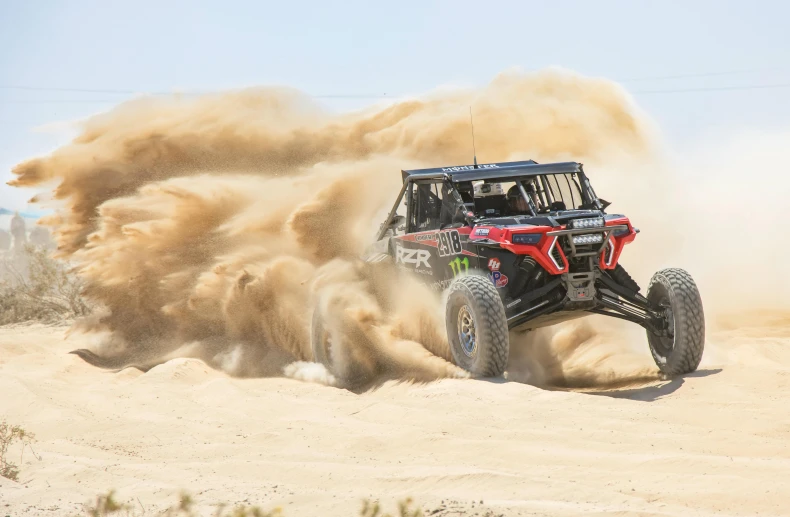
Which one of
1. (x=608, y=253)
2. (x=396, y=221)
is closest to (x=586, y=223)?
(x=608, y=253)

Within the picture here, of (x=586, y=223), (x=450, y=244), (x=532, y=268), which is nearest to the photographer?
(x=586, y=223)

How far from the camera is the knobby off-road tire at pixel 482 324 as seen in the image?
28.0 ft

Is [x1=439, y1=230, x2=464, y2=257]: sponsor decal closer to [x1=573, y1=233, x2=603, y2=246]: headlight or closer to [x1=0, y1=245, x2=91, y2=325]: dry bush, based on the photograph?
[x1=573, y1=233, x2=603, y2=246]: headlight

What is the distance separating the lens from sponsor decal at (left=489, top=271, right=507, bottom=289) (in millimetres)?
9076

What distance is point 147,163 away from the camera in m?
14.6

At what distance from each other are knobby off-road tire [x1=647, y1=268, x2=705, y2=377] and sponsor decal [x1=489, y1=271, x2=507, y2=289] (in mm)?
1470

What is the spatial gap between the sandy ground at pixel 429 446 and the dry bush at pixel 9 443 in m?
0.08

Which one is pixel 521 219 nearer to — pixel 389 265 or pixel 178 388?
pixel 389 265

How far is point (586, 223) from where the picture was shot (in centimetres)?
879

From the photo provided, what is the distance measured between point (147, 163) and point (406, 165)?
13.0 ft

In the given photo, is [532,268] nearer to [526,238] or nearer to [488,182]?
[526,238]

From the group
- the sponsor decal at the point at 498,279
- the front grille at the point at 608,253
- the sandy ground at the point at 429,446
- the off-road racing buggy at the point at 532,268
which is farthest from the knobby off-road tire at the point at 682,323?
the sponsor decal at the point at 498,279

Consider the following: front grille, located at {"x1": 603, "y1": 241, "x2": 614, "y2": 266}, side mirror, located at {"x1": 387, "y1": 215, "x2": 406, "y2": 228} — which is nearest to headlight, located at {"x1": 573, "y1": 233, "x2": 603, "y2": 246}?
front grille, located at {"x1": 603, "y1": 241, "x2": 614, "y2": 266}

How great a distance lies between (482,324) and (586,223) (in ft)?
4.46
